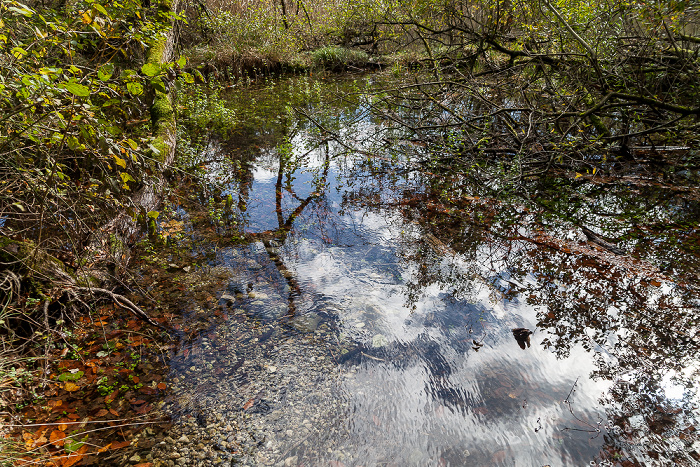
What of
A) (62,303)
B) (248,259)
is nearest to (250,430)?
(62,303)

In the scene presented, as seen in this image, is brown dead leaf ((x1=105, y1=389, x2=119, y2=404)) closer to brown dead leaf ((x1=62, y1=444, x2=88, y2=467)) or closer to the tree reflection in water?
brown dead leaf ((x1=62, y1=444, x2=88, y2=467))

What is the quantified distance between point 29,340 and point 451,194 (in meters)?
5.30

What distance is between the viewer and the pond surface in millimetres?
2504

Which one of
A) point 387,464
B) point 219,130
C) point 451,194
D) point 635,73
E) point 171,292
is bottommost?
point 387,464

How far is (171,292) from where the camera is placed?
12.3 feet

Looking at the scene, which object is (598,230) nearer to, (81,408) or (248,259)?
(248,259)

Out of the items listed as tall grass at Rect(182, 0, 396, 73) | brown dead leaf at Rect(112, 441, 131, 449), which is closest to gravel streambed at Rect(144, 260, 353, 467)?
brown dead leaf at Rect(112, 441, 131, 449)

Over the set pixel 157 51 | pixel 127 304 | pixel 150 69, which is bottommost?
pixel 127 304

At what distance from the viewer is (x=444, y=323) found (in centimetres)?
349

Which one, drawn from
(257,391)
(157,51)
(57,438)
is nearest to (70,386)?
(57,438)

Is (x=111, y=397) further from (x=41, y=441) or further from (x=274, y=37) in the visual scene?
(x=274, y=37)

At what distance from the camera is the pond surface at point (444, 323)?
98.6 inches

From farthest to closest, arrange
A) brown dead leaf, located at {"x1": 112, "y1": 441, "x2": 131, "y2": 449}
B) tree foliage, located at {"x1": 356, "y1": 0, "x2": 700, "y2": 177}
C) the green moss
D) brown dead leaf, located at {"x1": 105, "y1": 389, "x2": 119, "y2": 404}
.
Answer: the green moss → tree foliage, located at {"x1": 356, "y1": 0, "x2": 700, "y2": 177} → brown dead leaf, located at {"x1": 105, "y1": 389, "x2": 119, "y2": 404} → brown dead leaf, located at {"x1": 112, "y1": 441, "x2": 131, "y2": 449}

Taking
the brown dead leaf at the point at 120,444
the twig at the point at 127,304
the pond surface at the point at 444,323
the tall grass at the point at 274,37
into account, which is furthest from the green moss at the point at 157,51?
the tall grass at the point at 274,37
